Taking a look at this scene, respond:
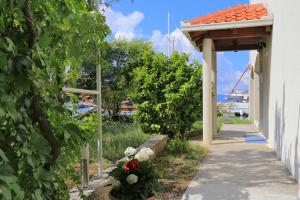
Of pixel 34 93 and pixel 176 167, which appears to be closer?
pixel 34 93

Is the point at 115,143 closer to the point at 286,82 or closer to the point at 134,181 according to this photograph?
the point at 134,181

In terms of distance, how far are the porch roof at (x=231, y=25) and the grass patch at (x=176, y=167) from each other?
10.8 feet

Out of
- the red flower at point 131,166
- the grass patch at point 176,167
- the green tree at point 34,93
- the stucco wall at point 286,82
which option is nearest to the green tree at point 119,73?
the grass patch at point 176,167

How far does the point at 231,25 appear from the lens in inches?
378

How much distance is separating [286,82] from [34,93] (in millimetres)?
6405

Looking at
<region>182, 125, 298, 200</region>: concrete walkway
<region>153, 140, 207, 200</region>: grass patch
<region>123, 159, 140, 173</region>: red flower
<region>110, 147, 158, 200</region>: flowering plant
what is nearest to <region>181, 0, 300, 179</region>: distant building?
<region>182, 125, 298, 200</region>: concrete walkway

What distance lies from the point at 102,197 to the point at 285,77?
4.73 m

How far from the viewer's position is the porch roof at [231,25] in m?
9.51

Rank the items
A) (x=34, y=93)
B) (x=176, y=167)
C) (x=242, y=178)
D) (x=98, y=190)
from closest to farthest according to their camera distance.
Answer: (x=34, y=93) → (x=98, y=190) → (x=242, y=178) → (x=176, y=167)

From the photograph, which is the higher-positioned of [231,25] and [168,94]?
[231,25]

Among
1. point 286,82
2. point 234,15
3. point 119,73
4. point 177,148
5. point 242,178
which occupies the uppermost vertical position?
point 234,15

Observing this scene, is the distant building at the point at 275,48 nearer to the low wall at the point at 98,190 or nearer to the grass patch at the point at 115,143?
the grass patch at the point at 115,143

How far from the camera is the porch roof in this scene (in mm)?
9508

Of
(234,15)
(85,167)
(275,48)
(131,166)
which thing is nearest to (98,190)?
(85,167)
